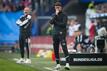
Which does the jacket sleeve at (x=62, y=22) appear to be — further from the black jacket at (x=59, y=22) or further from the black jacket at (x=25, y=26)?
the black jacket at (x=25, y=26)

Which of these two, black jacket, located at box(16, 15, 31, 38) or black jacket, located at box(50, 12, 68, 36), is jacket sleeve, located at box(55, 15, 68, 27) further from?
black jacket, located at box(16, 15, 31, 38)

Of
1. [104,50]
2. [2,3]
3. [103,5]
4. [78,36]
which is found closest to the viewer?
[104,50]

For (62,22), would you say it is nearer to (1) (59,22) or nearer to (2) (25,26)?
(1) (59,22)

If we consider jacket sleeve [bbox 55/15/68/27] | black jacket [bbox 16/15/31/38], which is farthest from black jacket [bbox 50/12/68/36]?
black jacket [bbox 16/15/31/38]

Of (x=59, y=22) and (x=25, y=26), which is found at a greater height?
(x=59, y=22)

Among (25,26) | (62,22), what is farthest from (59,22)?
(25,26)

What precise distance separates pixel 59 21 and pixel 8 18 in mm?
14718

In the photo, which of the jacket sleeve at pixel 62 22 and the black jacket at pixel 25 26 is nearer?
the jacket sleeve at pixel 62 22

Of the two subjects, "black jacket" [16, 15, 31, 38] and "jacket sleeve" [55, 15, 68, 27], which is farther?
"black jacket" [16, 15, 31, 38]

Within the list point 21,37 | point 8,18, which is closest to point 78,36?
point 21,37

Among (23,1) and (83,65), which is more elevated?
(23,1)

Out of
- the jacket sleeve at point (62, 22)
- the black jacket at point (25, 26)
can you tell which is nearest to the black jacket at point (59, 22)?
the jacket sleeve at point (62, 22)

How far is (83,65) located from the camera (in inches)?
790

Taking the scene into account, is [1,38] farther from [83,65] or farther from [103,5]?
[83,65]
